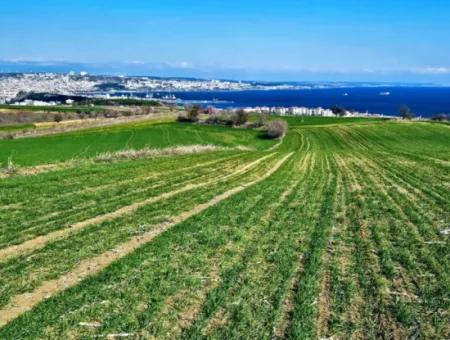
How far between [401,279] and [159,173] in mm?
17128

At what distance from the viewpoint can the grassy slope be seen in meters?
49.8

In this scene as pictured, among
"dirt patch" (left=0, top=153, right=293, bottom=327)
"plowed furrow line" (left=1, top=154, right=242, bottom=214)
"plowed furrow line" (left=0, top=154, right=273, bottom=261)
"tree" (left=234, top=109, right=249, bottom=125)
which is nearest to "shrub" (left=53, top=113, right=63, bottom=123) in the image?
"tree" (left=234, top=109, right=249, bottom=125)

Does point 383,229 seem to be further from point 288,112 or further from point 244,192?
point 288,112

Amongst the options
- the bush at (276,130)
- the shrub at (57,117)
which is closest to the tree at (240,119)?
the bush at (276,130)

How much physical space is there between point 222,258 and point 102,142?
185ft

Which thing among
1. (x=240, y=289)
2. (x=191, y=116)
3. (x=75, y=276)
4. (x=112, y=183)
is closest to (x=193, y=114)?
(x=191, y=116)

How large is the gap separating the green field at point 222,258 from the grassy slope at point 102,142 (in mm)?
26939

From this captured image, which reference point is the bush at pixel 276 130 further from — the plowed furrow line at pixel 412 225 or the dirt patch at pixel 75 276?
the dirt patch at pixel 75 276

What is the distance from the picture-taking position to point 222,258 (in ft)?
37.9

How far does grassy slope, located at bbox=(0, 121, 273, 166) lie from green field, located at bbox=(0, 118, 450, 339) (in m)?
26.9

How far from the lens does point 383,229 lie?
14.2 m

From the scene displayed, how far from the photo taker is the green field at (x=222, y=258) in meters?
8.16

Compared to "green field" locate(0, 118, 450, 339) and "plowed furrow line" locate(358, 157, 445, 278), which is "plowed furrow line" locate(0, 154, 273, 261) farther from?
"plowed furrow line" locate(358, 157, 445, 278)

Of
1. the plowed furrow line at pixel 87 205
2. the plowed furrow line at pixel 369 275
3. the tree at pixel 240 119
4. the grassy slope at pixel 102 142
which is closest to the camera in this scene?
the plowed furrow line at pixel 369 275
